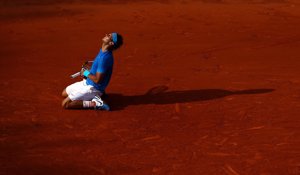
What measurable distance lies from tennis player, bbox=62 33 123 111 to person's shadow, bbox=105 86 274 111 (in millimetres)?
371

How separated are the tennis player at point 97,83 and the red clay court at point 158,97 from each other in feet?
0.54

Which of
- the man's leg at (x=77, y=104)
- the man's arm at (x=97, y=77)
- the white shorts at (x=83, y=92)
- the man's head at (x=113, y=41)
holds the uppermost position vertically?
the man's head at (x=113, y=41)

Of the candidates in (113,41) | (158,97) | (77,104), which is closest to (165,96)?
(158,97)

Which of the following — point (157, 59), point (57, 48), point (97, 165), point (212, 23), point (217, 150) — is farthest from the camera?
point (212, 23)

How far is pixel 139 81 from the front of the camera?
9.88 meters

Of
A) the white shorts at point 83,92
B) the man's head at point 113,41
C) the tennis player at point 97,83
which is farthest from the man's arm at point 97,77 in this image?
the man's head at point 113,41

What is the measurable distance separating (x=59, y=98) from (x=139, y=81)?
1775 millimetres

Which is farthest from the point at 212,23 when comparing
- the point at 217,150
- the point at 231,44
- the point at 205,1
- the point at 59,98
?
the point at 217,150

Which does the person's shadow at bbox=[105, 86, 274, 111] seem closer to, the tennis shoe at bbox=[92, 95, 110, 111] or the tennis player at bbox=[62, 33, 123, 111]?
the tennis shoe at bbox=[92, 95, 110, 111]

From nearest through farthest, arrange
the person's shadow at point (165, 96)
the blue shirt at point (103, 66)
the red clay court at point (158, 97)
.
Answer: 1. the red clay court at point (158, 97)
2. the blue shirt at point (103, 66)
3. the person's shadow at point (165, 96)

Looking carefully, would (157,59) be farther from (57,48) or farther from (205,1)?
(205,1)

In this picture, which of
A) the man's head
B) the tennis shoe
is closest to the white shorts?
the tennis shoe

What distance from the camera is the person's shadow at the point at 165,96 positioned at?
870 centimetres

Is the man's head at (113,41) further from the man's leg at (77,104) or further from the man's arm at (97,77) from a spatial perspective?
the man's leg at (77,104)
